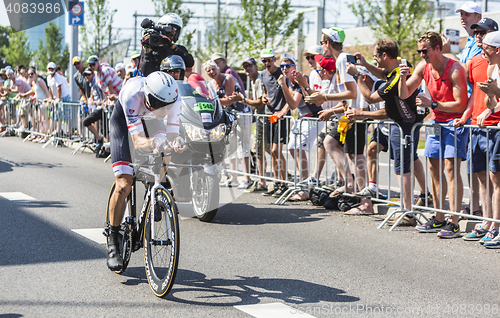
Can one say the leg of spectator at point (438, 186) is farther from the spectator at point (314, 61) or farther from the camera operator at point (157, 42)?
the camera operator at point (157, 42)

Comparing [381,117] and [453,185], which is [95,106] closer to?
[381,117]

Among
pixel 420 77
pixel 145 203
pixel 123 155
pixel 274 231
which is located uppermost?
pixel 420 77

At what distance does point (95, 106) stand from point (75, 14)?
441 centimetres

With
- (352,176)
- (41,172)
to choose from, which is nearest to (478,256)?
(352,176)

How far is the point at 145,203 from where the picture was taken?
4855 mm

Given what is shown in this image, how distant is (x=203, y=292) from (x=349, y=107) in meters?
4.43

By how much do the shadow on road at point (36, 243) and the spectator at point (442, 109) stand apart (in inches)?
148

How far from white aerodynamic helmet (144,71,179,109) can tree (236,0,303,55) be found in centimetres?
2065

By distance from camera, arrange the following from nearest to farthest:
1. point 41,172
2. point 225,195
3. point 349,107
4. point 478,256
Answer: point 478,256, point 349,107, point 225,195, point 41,172

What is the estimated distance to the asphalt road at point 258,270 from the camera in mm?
4457

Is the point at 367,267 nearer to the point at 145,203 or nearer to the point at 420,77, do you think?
the point at 145,203

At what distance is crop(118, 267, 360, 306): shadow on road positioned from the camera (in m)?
4.62

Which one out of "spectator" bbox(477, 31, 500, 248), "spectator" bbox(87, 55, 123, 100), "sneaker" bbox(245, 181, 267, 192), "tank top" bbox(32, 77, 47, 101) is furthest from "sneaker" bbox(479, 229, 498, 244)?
"tank top" bbox(32, 77, 47, 101)

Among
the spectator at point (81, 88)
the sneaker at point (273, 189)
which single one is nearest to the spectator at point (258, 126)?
the sneaker at point (273, 189)
